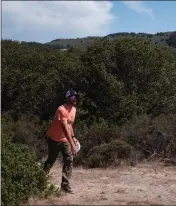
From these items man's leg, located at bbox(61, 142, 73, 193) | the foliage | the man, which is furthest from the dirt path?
the foliage

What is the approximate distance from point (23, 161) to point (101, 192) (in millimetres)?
1570

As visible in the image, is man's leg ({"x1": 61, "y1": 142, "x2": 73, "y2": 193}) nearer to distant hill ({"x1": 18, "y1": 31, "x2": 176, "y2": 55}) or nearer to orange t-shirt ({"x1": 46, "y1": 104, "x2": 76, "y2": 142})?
orange t-shirt ({"x1": 46, "y1": 104, "x2": 76, "y2": 142})

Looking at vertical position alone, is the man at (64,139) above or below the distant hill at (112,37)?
below

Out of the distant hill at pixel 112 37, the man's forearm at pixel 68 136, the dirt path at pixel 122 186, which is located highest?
the distant hill at pixel 112 37

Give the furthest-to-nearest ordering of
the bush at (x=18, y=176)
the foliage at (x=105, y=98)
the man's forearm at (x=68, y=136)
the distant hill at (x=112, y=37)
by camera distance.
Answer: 1. the distant hill at (x=112, y=37)
2. the foliage at (x=105, y=98)
3. the man's forearm at (x=68, y=136)
4. the bush at (x=18, y=176)

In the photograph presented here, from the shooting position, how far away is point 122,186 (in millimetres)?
8078

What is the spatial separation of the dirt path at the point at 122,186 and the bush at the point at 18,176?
0.75ft

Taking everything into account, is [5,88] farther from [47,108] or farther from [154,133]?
[154,133]

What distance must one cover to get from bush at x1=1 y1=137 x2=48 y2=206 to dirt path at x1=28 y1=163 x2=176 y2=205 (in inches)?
9.0

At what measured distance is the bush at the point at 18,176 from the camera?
611 centimetres

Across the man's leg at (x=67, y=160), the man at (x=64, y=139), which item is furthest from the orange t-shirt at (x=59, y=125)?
the man's leg at (x=67, y=160)

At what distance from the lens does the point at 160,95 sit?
14.0m

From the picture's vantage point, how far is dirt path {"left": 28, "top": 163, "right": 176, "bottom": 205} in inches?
272

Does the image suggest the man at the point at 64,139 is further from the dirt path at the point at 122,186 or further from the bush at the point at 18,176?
the bush at the point at 18,176
